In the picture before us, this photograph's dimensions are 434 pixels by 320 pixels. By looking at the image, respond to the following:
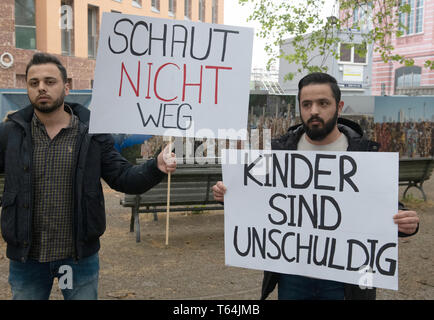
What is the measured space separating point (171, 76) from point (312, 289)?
1.47 meters

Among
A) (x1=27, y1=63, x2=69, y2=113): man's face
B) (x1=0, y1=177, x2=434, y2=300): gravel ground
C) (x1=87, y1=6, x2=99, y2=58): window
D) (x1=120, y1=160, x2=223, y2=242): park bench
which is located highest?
(x1=87, y1=6, x2=99, y2=58): window

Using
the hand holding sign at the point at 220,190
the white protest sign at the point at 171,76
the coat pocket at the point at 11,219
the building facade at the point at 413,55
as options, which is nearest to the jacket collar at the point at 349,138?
the white protest sign at the point at 171,76

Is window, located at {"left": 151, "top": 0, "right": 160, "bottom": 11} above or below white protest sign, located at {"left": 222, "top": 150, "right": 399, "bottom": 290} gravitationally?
above

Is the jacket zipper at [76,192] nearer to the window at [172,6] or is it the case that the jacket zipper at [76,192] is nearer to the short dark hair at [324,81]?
the short dark hair at [324,81]

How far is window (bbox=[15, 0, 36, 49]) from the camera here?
1683 cm

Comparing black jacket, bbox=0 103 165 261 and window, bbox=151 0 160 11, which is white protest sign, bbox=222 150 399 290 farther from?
window, bbox=151 0 160 11

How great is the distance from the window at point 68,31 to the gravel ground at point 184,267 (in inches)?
539

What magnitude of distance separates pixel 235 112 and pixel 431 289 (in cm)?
311

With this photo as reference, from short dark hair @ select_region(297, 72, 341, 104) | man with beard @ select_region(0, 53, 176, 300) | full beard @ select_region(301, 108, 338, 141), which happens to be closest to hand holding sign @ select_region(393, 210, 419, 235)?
full beard @ select_region(301, 108, 338, 141)

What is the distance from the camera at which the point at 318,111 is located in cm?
240

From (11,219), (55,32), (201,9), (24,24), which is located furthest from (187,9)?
(11,219)

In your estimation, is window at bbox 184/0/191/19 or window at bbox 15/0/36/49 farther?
window at bbox 184/0/191/19

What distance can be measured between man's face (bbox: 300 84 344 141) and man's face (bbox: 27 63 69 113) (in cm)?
133

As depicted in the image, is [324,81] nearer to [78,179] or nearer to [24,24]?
[78,179]
